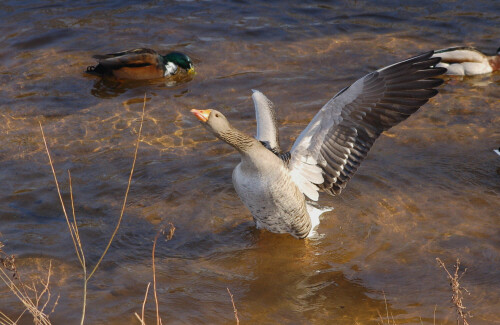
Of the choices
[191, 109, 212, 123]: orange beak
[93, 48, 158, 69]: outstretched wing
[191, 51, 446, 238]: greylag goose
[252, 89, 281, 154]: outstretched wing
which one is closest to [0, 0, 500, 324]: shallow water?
[93, 48, 158, 69]: outstretched wing

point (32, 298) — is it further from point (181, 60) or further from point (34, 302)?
point (181, 60)

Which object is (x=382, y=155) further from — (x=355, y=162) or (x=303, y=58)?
(x=303, y=58)

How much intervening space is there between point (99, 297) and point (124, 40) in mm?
5929

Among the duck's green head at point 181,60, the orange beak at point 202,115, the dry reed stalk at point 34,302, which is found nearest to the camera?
the dry reed stalk at point 34,302

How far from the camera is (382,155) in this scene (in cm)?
671

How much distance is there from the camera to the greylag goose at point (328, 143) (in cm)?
479

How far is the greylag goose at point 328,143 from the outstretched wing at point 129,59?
3.77 m

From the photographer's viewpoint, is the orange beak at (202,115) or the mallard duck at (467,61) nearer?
the orange beak at (202,115)

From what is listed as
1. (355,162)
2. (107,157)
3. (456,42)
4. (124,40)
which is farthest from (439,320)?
(124,40)

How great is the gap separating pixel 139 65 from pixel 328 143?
13.4 ft

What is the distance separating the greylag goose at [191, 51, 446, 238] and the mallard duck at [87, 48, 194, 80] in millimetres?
3777

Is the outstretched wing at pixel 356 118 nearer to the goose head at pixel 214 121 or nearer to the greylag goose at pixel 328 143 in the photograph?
the greylag goose at pixel 328 143

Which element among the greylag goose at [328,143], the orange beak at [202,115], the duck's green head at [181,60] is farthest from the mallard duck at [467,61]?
the orange beak at [202,115]

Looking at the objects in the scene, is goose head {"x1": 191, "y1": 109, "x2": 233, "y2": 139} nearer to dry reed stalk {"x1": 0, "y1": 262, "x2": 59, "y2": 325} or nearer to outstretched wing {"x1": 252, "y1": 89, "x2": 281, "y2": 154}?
outstretched wing {"x1": 252, "y1": 89, "x2": 281, "y2": 154}
